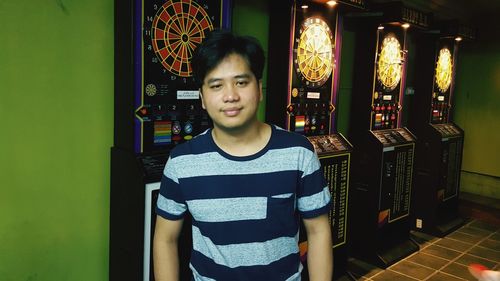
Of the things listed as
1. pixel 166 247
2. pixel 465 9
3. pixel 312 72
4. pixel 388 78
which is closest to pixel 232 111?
pixel 166 247

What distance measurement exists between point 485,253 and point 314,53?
324 cm

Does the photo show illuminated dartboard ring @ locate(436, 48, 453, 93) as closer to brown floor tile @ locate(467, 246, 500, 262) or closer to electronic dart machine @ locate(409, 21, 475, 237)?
electronic dart machine @ locate(409, 21, 475, 237)

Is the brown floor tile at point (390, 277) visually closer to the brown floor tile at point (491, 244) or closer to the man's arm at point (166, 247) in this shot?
the brown floor tile at point (491, 244)

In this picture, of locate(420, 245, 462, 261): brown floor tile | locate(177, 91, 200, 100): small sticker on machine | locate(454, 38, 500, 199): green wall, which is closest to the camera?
locate(177, 91, 200, 100): small sticker on machine

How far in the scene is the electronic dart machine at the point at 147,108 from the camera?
2.36 meters

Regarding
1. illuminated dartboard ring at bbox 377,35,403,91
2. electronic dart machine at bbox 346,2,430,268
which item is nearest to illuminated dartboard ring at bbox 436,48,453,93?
electronic dart machine at bbox 346,2,430,268

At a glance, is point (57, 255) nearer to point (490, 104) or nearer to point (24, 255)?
point (24, 255)

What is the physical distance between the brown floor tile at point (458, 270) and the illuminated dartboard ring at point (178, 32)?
3444mm

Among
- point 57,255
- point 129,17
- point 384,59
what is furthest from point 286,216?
point 384,59

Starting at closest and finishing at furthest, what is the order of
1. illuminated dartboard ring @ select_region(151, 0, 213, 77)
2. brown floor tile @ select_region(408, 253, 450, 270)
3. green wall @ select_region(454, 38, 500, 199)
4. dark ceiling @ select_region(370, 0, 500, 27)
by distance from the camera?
1. illuminated dartboard ring @ select_region(151, 0, 213, 77)
2. brown floor tile @ select_region(408, 253, 450, 270)
3. dark ceiling @ select_region(370, 0, 500, 27)
4. green wall @ select_region(454, 38, 500, 199)

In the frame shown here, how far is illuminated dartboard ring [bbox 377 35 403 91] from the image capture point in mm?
4473

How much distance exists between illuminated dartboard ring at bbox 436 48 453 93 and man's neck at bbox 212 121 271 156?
15.1 feet

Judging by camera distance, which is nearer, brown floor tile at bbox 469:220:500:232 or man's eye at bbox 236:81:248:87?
man's eye at bbox 236:81:248:87

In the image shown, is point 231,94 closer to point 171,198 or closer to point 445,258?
point 171,198
